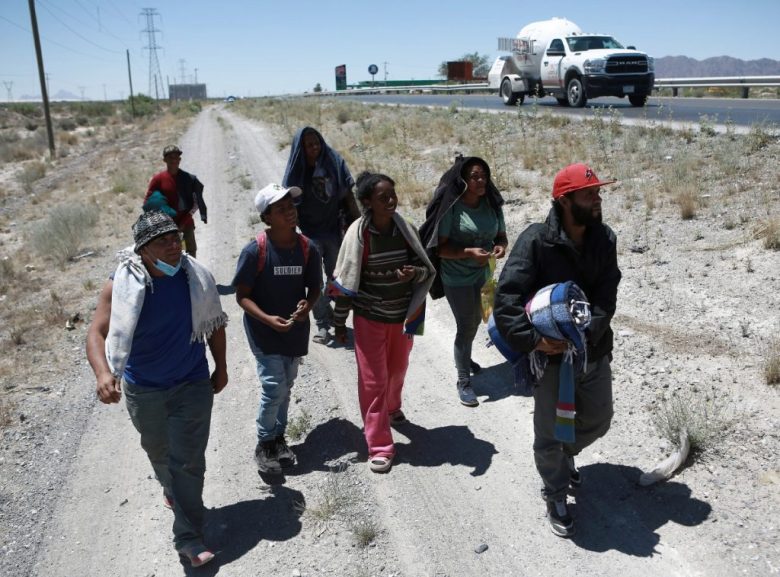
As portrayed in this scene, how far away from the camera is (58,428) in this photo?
17.9 ft

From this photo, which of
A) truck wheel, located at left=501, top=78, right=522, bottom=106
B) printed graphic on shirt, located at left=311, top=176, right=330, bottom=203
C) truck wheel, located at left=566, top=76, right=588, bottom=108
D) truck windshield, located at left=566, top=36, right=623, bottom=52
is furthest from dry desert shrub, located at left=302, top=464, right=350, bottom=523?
truck wheel, located at left=501, top=78, right=522, bottom=106

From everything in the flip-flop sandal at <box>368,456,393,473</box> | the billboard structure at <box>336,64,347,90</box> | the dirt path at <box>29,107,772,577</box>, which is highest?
the billboard structure at <box>336,64,347,90</box>

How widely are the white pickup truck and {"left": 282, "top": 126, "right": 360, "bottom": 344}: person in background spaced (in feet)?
37.2

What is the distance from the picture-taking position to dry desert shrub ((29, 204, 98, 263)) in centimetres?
1205

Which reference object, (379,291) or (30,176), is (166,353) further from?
(30,176)

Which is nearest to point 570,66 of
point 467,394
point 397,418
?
point 467,394

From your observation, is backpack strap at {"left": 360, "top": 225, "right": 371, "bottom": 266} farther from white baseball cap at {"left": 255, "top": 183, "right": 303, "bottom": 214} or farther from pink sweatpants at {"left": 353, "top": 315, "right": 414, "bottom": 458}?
white baseball cap at {"left": 255, "top": 183, "right": 303, "bottom": 214}

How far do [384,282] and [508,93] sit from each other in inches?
859

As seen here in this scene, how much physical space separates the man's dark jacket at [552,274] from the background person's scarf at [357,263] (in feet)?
3.23

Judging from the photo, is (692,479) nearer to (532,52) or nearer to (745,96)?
(532,52)

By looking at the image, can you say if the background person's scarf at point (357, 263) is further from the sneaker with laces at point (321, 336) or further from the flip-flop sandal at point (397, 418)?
the sneaker with laces at point (321, 336)

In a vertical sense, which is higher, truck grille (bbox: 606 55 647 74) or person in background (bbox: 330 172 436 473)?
truck grille (bbox: 606 55 647 74)

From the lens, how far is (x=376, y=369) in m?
4.39

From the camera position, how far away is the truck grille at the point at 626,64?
18.1 metres
